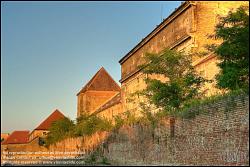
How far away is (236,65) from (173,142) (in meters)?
4.45

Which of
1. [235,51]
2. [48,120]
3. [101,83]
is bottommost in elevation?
[235,51]

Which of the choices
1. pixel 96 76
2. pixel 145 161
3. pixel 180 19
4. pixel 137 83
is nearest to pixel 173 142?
pixel 145 161

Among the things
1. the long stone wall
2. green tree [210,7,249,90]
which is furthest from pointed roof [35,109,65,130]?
green tree [210,7,249,90]

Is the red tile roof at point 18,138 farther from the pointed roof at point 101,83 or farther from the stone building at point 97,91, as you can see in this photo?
the pointed roof at point 101,83

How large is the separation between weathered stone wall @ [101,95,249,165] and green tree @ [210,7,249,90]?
1.63 metres

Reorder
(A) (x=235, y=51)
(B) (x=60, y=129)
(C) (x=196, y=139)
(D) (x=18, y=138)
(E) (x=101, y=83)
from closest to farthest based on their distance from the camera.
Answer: (A) (x=235, y=51)
(C) (x=196, y=139)
(B) (x=60, y=129)
(E) (x=101, y=83)
(D) (x=18, y=138)

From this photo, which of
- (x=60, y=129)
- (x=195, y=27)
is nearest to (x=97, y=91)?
(x=60, y=129)

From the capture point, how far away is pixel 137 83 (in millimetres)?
49875

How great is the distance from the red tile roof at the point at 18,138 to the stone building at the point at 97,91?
130 feet

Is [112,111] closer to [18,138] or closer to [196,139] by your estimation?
[196,139]

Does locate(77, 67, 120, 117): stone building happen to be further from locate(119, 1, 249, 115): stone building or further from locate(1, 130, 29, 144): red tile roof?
locate(119, 1, 249, 115): stone building

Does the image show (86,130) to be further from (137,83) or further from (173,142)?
(173,142)

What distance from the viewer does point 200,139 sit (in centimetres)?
1617

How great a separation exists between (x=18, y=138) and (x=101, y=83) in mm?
48018
